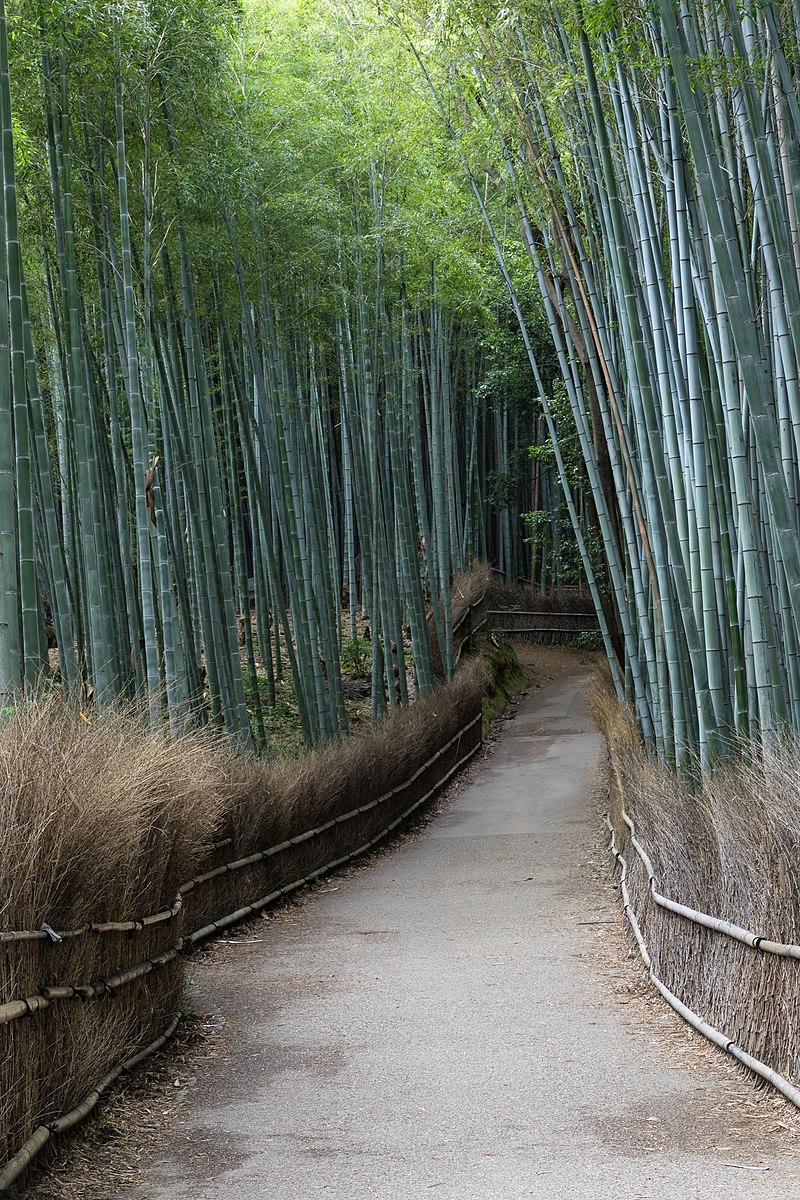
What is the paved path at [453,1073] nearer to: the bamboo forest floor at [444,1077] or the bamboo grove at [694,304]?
the bamboo forest floor at [444,1077]

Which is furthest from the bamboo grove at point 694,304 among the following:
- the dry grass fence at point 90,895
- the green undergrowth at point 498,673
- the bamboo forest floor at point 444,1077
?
the green undergrowth at point 498,673

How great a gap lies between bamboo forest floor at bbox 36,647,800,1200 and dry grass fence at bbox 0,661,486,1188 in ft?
0.57

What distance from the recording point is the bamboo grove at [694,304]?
345 centimetres

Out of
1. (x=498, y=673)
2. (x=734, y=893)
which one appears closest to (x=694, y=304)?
(x=734, y=893)

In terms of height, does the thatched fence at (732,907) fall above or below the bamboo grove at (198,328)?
below

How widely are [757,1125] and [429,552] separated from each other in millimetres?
9120

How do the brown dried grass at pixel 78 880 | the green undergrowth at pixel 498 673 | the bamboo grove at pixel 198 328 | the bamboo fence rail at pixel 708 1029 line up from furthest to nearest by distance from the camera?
the green undergrowth at pixel 498 673, the bamboo grove at pixel 198 328, the bamboo fence rail at pixel 708 1029, the brown dried grass at pixel 78 880

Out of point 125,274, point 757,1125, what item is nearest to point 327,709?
point 125,274

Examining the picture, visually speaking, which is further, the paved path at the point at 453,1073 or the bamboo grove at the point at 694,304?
the bamboo grove at the point at 694,304

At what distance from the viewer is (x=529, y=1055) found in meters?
3.18

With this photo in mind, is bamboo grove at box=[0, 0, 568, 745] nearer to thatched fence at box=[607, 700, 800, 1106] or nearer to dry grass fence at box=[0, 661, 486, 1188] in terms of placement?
dry grass fence at box=[0, 661, 486, 1188]

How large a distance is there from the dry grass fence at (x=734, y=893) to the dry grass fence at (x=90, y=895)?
5.21 ft

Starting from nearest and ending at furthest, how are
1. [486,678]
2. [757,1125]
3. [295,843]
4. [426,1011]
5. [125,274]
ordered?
[757,1125] → [426,1011] → [125,274] → [295,843] → [486,678]

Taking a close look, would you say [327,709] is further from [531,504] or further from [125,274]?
[531,504]
